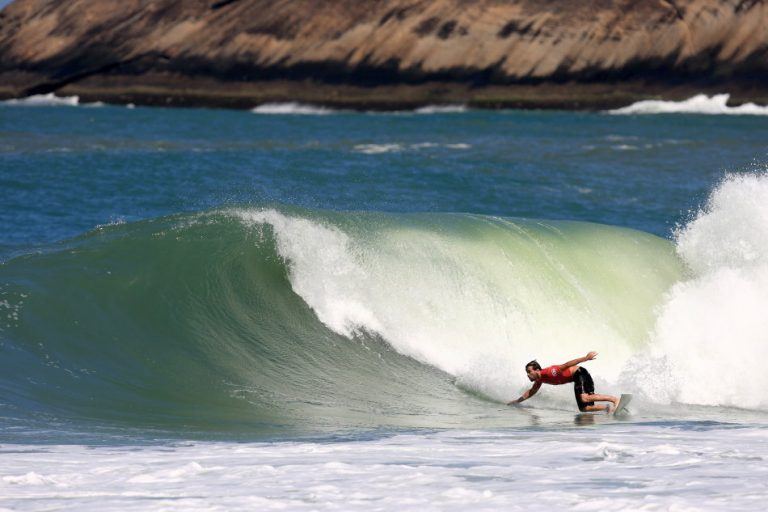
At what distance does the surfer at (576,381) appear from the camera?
30.8ft

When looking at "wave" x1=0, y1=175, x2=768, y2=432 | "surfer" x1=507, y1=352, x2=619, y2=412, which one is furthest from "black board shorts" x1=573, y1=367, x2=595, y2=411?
"wave" x1=0, y1=175, x2=768, y2=432

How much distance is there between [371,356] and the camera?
36.7 ft

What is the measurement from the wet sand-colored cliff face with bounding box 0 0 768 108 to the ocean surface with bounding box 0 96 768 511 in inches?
1867

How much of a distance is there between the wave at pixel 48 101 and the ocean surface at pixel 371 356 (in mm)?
53041

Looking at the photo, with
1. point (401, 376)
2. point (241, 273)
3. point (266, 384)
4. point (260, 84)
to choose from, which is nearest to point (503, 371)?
point (401, 376)

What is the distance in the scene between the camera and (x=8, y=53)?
82.1 m

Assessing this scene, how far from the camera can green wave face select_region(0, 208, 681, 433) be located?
9297 millimetres

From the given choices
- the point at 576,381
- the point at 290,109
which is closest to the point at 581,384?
the point at 576,381

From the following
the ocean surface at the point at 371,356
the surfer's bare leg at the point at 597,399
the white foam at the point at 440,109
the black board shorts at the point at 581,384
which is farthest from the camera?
the white foam at the point at 440,109

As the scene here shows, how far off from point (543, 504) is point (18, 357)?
5020mm

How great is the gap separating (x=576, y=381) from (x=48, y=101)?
6908cm

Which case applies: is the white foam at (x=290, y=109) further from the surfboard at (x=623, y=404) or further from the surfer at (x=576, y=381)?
the surfboard at (x=623, y=404)

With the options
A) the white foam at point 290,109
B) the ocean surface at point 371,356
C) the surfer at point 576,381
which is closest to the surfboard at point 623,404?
the surfer at point 576,381

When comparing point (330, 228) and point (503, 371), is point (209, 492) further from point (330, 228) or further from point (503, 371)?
point (330, 228)
